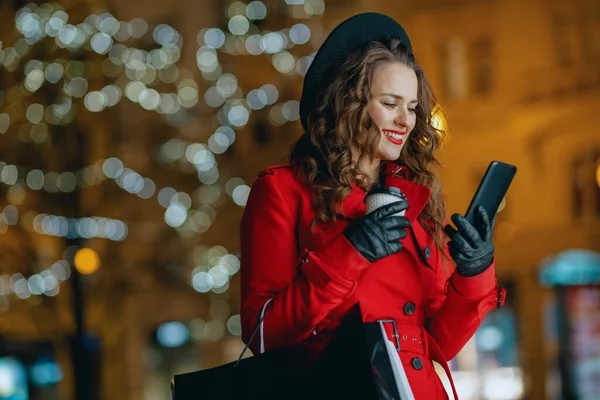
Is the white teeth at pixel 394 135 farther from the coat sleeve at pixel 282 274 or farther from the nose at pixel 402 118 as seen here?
the coat sleeve at pixel 282 274

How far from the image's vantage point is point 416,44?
18.4 meters

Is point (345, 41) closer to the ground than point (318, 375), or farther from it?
farther from it

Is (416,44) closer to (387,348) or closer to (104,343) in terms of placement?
(104,343)

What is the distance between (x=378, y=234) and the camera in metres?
2.34

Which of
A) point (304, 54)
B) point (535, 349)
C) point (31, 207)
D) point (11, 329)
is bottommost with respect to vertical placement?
point (535, 349)

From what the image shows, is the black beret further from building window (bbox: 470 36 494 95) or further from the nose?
building window (bbox: 470 36 494 95)

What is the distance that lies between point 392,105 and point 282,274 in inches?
22.2

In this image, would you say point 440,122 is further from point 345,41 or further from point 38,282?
point 38,282

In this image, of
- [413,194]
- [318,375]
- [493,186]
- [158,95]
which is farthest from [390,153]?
[158,95]

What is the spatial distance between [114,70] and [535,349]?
29.3 ft

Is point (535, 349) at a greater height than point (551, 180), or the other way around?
point (551, 180)

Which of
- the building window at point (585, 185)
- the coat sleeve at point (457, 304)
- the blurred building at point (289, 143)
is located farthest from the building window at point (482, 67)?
the coat sleeve at point (457, 304)

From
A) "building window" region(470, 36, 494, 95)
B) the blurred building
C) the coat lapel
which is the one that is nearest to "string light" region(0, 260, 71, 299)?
the blurred building

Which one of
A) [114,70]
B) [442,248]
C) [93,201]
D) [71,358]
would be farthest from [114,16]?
[442,248]
